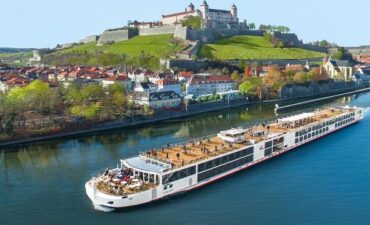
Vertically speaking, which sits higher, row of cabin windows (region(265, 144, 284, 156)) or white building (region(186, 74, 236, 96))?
white building (region(186, 74, 236, 96))

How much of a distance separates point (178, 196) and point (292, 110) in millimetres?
37543

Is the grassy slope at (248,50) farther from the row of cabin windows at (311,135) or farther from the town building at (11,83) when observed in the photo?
the row of cabin windows at (311,135)

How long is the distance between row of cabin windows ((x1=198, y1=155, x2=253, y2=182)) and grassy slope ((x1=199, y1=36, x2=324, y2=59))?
214 ft

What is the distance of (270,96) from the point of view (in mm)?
71438

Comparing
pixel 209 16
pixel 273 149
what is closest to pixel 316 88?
pixel 209 16

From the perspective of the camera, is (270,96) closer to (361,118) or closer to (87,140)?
(361,118)

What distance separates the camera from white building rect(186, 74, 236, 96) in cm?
6731

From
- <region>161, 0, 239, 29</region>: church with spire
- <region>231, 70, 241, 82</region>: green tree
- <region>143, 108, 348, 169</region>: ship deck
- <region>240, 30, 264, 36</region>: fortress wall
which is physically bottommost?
<region>143, 108, 348, 169</region>: ship deck

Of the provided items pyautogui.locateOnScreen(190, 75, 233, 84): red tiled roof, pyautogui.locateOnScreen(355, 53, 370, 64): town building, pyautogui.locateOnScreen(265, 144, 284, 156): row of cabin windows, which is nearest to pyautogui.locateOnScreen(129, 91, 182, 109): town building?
pyautogui.locateOnScreen(190, 75, 233, 84): red tiled roof

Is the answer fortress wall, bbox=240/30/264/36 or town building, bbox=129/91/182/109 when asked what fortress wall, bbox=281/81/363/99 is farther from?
fortress wall, bbox=240/30/264/36

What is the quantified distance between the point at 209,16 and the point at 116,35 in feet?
84.8

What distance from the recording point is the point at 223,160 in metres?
28.9

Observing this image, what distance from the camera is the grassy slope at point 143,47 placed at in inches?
3823

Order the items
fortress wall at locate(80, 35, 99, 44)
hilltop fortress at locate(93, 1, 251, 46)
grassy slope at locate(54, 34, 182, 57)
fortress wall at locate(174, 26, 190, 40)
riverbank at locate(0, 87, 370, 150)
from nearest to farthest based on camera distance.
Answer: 1. riverbank at locate(0, 87, 370, 150)
2. grassy slope at locate(54, 34, 182, 57)
3. fortress wall at locate(174, 26, 190, 40)
4. hilltop fortress at locate(93, 1, 251, 46)
5. fortress wall at locate(80, 35, 99, 44)
